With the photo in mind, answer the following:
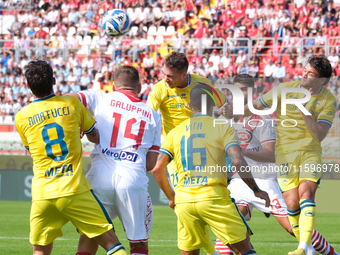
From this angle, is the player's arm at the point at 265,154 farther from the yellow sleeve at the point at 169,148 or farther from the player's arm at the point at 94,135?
the player's arm at the point at 94,135

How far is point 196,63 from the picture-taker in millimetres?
20109

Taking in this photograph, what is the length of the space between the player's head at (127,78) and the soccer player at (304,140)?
1.50 meters

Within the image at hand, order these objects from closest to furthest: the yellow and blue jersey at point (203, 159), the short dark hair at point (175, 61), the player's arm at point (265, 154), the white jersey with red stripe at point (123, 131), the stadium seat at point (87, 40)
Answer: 1. the yellow and blue jersey at point (203, 159)
2. the white jersey with red stripe at point (123, 131)
3. the short dark hair at point (175, 61)
4. the player's arm at point (265, 154)
5. the stadium seat at point (87, 40)

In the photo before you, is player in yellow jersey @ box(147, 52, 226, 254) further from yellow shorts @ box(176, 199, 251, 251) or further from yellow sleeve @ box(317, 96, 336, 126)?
yellow shorts @ box(176, 199, 251, 251)

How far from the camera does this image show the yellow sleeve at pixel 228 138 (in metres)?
4.89

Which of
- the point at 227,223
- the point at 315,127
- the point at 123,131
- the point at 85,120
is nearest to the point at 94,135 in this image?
the point at 85,120

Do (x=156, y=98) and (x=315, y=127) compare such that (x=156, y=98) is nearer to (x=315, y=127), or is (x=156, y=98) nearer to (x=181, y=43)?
(x=315, y=127)

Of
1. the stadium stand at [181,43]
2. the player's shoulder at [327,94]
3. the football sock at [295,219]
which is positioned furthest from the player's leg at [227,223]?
the stadium stand at [181,43]

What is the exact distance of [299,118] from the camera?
6699 millimetres

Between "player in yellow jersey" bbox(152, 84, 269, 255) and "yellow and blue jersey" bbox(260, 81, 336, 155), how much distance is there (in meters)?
1.91

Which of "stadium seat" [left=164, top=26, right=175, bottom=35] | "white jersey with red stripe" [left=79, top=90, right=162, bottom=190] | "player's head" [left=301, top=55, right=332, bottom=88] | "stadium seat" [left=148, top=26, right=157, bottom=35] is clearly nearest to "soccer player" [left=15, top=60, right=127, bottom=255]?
"white jersey with red stripe" [left=79, top=90, right=162, bottom=190]

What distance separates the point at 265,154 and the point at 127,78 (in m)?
2.41

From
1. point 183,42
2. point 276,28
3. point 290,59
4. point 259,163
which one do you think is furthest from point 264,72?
point 259,163

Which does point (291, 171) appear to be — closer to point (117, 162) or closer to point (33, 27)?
point (117, 162)
